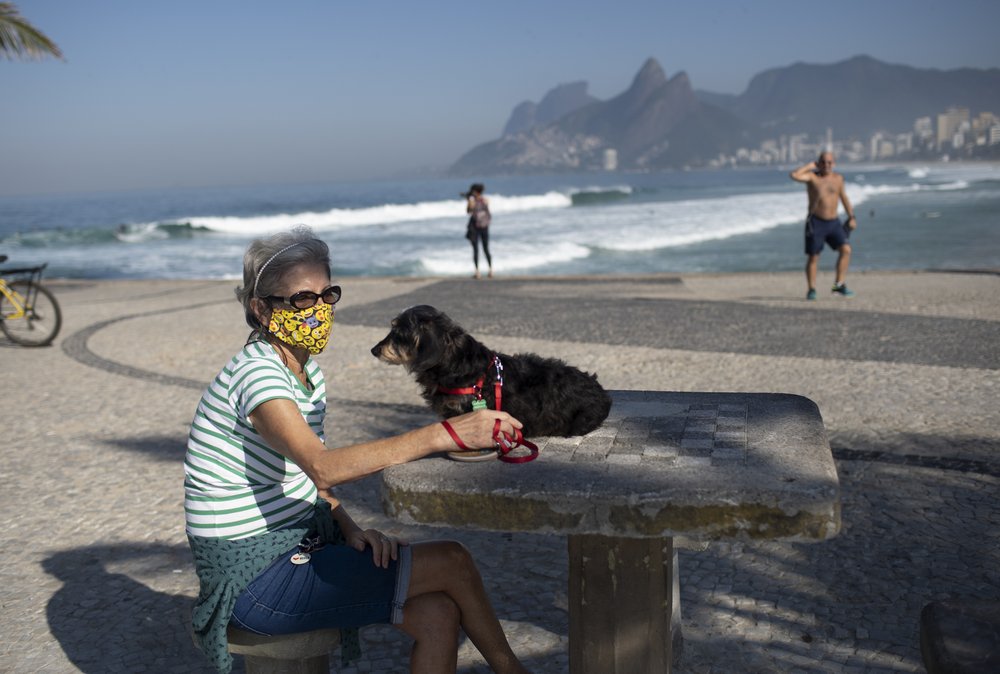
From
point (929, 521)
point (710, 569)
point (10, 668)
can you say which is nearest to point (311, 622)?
point (10, 668)

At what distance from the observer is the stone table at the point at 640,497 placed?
200cm

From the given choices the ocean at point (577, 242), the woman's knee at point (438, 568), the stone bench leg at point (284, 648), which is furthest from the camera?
the ocean at point (577, 242)

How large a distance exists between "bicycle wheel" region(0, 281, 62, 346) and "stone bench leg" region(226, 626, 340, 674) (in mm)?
8743

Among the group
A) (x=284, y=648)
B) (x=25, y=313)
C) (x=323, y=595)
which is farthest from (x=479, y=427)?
(x=25, y=313)

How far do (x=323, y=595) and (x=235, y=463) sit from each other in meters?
0.44

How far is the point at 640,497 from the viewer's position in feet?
6.66

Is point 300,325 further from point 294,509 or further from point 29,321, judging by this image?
point 29,321

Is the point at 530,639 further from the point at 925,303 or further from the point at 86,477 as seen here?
the point at 925,303

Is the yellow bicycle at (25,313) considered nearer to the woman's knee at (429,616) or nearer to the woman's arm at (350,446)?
the woman's arm at (350,446)

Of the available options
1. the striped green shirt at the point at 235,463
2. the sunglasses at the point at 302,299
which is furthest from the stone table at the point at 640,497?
the sunglasses at the point at 302,299

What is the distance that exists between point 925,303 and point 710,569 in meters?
8.09

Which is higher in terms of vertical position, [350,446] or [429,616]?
[350,446]

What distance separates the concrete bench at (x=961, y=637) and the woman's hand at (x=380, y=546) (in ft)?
4.26

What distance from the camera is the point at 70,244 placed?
4066 centimetres
